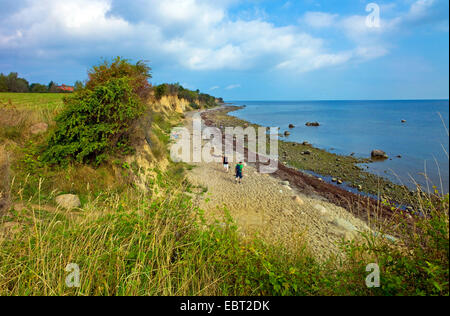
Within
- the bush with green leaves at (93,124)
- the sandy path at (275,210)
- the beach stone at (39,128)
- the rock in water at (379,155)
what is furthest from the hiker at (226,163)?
the rock in water at (379,155)

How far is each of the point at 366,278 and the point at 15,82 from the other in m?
52.1

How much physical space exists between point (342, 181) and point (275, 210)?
8.17 meters

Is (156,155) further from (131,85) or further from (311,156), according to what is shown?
(311,156)

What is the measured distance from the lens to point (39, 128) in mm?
9742

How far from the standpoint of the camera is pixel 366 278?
2143 mm

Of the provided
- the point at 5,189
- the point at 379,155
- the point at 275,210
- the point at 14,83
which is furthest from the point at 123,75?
the point at 14,83

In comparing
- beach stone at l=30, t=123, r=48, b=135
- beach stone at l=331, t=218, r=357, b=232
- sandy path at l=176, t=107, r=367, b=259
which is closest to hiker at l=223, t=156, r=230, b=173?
sandy path at l=176, t=107, r=367, b=259

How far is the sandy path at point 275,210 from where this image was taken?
781 centimetres

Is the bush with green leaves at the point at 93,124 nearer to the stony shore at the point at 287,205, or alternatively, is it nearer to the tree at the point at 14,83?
the stony shore at the point at 287,205

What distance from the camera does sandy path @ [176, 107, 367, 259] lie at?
781 cm

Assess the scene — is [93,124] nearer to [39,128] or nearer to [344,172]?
[39,128]

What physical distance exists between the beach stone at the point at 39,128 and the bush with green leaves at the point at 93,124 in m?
2.06

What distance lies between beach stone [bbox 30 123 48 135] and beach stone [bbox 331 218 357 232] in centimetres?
1384
